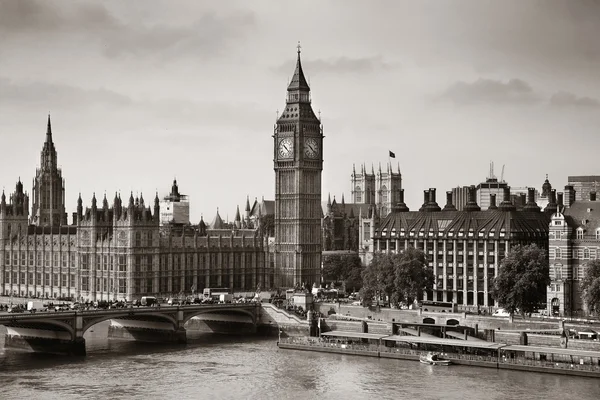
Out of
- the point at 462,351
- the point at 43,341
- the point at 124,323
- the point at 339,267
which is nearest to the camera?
the point at 462,351

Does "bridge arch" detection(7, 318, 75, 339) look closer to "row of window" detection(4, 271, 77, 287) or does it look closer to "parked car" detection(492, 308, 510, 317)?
"row of window" detection(4, 271, 77, 287)

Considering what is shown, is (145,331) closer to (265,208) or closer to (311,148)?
(311,148)

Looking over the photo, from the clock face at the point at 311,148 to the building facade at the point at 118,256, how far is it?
36.6 ft

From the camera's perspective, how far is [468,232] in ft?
396

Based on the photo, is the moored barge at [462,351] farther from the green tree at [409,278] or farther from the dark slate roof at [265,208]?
the dark slate roof at [265,208]

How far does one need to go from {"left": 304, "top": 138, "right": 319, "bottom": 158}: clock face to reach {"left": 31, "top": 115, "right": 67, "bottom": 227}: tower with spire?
37.0 m

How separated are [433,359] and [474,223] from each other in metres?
33.9

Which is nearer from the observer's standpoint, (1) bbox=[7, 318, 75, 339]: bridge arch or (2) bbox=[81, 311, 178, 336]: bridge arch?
(1) bbox=[7, 318, 75, 339]: bridge arch

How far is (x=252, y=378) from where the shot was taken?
271 ft

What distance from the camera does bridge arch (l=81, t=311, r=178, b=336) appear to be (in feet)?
315

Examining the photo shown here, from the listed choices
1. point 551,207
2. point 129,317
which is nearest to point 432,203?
point 551,207

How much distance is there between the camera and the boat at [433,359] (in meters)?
88.8

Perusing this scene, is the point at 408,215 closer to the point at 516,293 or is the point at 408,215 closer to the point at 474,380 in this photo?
the point at 516,293

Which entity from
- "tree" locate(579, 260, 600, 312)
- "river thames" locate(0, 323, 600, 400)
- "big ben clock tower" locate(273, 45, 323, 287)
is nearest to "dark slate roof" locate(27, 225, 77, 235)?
"big ben clock tower" locate(273, 45, 323, 287)
